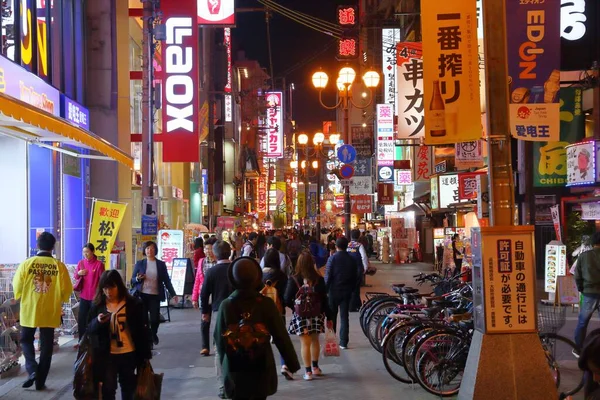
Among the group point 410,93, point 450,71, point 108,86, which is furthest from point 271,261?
point 108,86

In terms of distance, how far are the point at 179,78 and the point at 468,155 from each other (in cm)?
998

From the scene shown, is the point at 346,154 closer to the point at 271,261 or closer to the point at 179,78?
the point at 179,78

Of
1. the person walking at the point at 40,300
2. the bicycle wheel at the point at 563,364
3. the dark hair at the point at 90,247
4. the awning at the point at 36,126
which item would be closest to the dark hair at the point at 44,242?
the person walking at the point at 40,300

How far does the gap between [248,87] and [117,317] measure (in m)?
84.7

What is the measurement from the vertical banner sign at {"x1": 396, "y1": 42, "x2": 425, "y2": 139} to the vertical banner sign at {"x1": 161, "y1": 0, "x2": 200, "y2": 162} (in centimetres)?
610

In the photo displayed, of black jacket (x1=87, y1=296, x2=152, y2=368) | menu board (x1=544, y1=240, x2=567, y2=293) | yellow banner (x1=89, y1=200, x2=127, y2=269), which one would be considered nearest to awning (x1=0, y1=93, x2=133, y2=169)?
yellow banner (x1=89, y1=200, x2=127, y2=269)

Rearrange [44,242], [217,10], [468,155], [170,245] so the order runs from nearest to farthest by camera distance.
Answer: [44,242] → [170,245] → [468,155] → [217,10]

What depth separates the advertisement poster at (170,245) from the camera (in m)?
20.4

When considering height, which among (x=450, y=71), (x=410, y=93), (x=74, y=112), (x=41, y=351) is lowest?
(x=41, y=351)

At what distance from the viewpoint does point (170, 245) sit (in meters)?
20.4

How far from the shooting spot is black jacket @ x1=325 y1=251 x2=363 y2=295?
1265cm

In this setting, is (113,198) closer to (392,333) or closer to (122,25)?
(122,25)

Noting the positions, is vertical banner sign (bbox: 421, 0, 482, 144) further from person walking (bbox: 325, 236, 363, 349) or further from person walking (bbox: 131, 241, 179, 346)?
person walking (bbox: 131, 241, 179, 346)

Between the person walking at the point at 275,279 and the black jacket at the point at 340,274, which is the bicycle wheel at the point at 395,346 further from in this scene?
the black jacket at the point at 340,274
